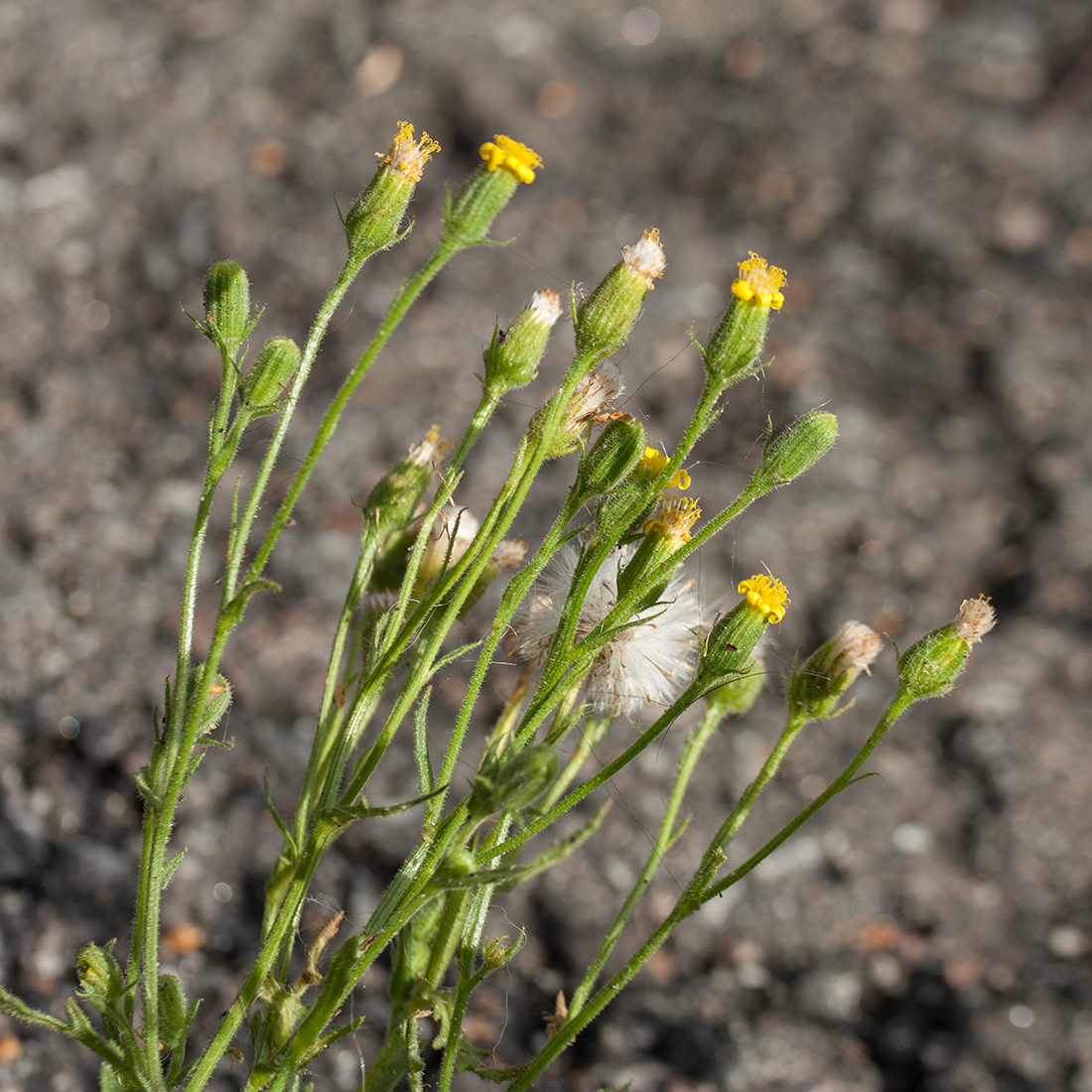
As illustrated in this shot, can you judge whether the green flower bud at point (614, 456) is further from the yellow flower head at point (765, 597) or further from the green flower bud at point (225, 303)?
the green flower bud at point (225, 303)

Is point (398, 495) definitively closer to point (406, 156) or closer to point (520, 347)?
point (520, 347)

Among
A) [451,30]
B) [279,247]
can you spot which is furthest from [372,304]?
[451,30]

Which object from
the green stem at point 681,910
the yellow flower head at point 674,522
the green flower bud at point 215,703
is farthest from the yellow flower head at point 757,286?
the green flower bud at point 215,703

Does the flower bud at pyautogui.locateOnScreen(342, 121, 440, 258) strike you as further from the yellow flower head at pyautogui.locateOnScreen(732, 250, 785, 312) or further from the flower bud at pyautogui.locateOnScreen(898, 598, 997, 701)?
the flower bud at pyautogui.locateOnScreen(898, 598, 997, 701)

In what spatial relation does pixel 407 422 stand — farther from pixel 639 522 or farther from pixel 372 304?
pixel 639 522

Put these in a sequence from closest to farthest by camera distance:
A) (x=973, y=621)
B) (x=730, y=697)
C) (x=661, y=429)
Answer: (x=973, y=621)
(x=730, y=697)
(x=661, y=429)

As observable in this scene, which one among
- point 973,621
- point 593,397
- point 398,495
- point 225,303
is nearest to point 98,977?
point 398,495

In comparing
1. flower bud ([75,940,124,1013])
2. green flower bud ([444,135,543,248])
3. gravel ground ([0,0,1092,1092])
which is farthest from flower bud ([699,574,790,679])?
gravel ground ([0,0,1092,1092])
